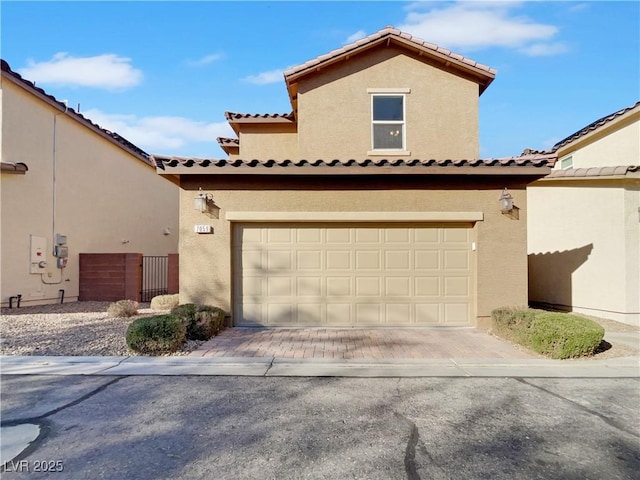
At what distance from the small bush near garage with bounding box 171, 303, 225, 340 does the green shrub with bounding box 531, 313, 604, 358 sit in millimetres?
6013

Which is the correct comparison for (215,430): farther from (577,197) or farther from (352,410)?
(577,197)

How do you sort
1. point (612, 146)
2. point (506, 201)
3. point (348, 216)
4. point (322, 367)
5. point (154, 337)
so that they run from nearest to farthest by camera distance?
point (322, 367)
point (154, 337)
point (506, 201)
point (348, 216)
point (612, 146)

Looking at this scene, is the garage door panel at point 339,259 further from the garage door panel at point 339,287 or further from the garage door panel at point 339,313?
the garage door panel at point 339,313

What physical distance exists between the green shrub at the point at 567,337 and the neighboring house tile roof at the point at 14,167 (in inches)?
532

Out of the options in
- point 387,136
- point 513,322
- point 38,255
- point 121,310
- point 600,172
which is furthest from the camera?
point 38,255

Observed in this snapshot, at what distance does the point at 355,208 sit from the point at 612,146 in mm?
10378

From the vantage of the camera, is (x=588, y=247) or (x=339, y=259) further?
(x=588, y=247)

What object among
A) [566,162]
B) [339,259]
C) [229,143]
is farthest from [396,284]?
[566,162]

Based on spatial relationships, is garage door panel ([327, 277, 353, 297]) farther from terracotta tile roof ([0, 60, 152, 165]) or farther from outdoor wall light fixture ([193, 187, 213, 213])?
terracotta tile roof ([0, 60, 152, 165])

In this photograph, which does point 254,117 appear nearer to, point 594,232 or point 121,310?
point 121,310

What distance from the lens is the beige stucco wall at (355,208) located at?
8.86m

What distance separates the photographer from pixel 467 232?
9117 millimetres

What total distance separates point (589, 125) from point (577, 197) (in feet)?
16.6

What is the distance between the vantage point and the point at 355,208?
9.03 metres
